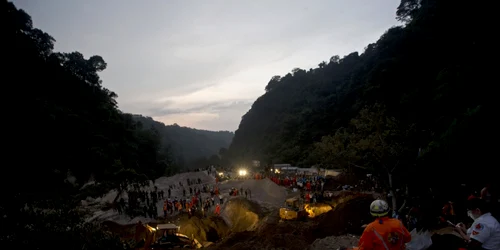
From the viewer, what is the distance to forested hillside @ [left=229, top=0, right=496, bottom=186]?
14023mm

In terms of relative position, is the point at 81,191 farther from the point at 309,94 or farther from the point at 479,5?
the point at 309,94

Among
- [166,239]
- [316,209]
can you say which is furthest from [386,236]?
[316,209]

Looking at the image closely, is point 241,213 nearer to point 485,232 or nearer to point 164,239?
point 164,239

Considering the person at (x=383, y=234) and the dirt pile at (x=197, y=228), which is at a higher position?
the person at (x=383, y=234)

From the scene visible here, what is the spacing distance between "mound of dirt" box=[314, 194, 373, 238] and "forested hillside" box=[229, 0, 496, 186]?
2695mm

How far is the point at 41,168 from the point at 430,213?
27.2 feet

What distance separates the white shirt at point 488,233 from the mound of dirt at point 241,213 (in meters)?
26.3

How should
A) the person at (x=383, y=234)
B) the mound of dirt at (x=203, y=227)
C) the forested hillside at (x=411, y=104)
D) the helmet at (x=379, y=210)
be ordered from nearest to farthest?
the person at (x=383, y=234) < the helmet at (x=379, y=210) < the forested hillside at (x=411, y=104) < the mound of dirt at (x=203, y=227)

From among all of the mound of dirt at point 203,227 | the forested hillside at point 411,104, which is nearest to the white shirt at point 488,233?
the forested hillside at point 411,104

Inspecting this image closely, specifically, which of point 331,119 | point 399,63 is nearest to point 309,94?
point 331,119

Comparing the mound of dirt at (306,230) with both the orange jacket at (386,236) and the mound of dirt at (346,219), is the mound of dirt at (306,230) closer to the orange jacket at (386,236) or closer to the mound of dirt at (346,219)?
the mound of dirt at (346,219)

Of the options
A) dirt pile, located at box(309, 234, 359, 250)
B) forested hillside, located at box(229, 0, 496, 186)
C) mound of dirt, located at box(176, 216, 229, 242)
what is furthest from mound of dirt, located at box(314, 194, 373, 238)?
mound of dirt, located at box(176, 216, 229, 242)

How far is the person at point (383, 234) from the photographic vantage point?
161 inches

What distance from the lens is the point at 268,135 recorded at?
108125 mm
